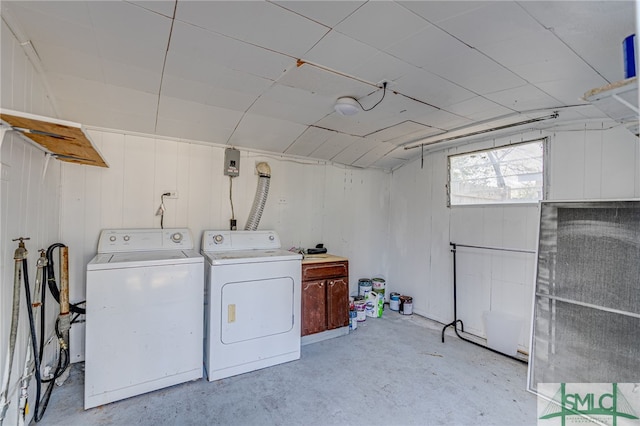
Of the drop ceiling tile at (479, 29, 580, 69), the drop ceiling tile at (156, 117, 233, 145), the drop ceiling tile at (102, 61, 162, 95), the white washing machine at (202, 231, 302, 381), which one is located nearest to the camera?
the drop ceiling tile at (479, 29, 580, 69)

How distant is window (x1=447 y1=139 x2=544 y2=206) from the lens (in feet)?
9.16

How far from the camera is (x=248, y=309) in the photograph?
2.44 metres

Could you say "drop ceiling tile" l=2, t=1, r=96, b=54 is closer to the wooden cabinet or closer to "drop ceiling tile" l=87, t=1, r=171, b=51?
"drop ceiling tile" l=87, t=1, r=171, b=51

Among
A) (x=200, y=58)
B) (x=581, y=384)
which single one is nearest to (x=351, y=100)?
(x=200, y=58)

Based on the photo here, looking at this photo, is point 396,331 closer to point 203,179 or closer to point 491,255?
point 491,255

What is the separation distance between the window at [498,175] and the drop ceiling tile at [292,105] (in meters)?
1.93

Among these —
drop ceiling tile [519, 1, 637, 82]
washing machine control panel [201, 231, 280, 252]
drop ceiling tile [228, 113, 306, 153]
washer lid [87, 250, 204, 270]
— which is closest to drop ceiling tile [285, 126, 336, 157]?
drop ceiling tile [228, 113, 306, 153]

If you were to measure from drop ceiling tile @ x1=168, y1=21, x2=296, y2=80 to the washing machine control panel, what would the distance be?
1610 mm

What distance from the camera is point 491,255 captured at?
123 inches

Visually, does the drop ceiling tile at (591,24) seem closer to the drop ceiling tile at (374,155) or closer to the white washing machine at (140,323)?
the drop ceiling tile at (374,155)

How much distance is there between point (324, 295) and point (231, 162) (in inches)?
70.6

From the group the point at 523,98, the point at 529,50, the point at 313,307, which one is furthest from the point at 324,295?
the point at 529,50

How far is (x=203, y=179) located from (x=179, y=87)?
111 centimetres

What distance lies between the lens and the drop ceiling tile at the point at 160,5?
1301 mm
